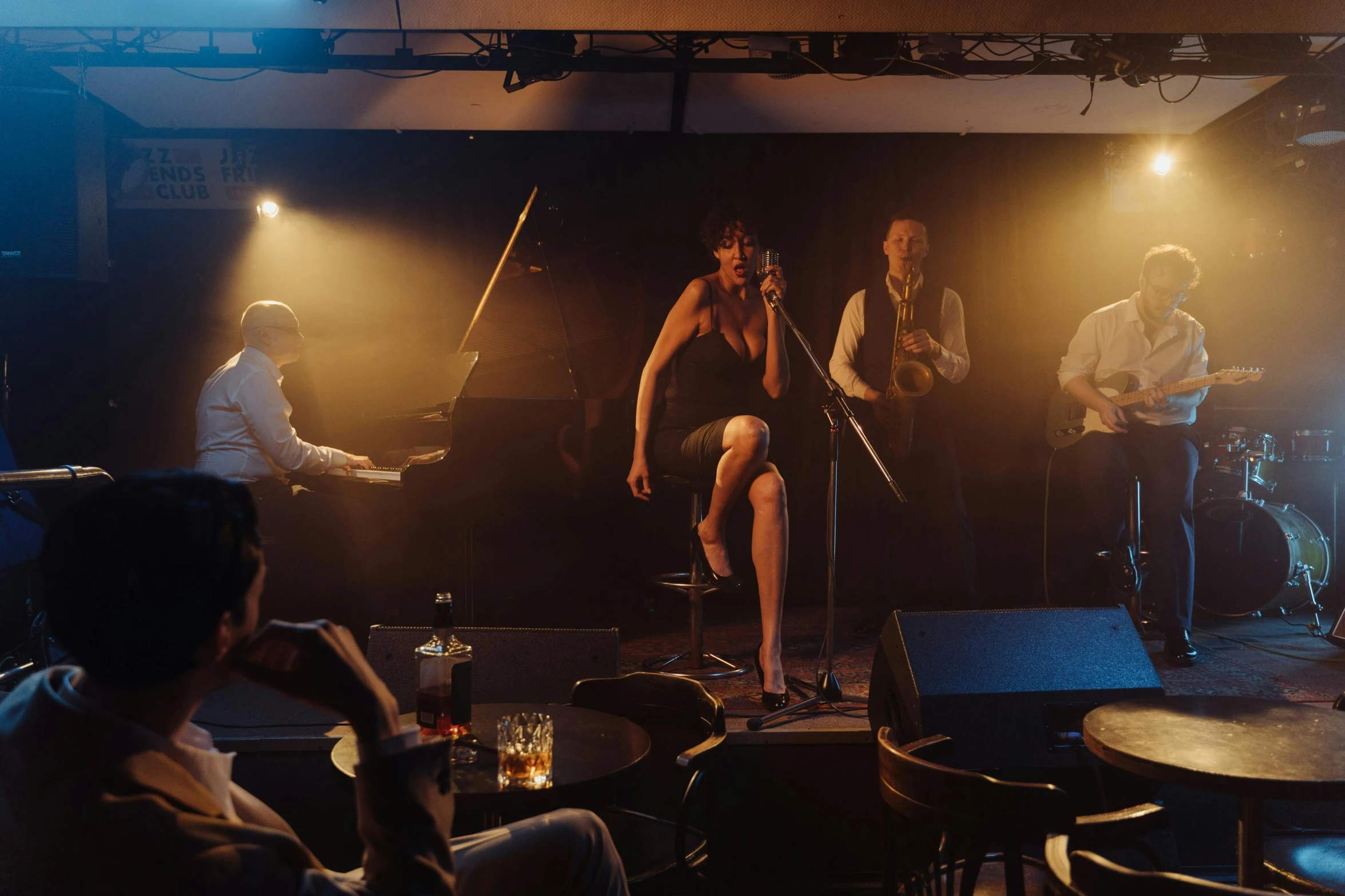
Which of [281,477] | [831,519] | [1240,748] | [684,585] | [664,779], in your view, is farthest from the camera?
[281,477]

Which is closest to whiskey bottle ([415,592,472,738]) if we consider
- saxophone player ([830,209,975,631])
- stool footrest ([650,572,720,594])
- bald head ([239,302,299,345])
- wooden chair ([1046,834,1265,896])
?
wooden chair ([1046,834,1265,896])

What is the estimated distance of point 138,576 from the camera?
937 millimetres

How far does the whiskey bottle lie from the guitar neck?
3.75m

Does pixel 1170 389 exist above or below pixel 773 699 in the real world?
above

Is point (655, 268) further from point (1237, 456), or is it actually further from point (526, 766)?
point (526, 766)

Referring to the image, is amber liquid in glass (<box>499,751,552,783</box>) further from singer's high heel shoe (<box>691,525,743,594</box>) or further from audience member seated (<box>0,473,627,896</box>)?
singer's high heel shoe (<box>691,525,743,594</box>)

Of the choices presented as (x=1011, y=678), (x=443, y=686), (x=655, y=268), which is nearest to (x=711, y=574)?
(x=1011, y=678)

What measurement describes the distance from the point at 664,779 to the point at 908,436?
107 inches

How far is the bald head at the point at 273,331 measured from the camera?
4.15m

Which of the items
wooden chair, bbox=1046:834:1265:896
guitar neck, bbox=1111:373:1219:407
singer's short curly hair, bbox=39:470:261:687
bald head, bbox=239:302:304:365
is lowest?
wooden chair, bbox=1046:834:1265:896

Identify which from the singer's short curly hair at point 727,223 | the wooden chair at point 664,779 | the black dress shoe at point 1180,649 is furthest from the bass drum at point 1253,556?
the wooden chair at point 664,779

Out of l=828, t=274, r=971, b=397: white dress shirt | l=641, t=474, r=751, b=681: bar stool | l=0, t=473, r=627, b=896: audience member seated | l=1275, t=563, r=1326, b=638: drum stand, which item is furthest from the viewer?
l=828, t=274, r=971, b=397: white dress shirt

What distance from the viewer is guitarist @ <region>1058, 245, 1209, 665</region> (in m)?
4.26

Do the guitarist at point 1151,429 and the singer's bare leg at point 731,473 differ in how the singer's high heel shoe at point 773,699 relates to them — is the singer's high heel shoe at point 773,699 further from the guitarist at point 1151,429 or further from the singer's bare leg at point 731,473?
the guitarist at point 1151,429
